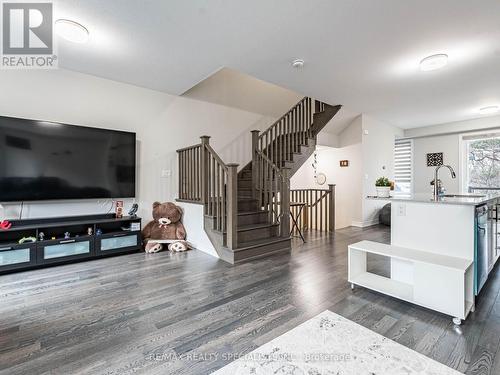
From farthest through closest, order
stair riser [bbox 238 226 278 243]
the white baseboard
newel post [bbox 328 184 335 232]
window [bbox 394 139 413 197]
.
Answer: window [bbox 394 139 413 197], the white baseboard, newel post [bbox 328 184 335 232], stair riser [bbox 238 226 278 243]

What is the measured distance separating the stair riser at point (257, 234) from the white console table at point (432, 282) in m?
1.58

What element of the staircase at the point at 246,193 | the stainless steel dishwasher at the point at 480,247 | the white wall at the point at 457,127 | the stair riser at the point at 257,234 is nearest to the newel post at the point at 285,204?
the staircase at the point at 246,193

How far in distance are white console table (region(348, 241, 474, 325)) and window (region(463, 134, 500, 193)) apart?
19.7ft

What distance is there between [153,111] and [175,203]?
1.66 meters

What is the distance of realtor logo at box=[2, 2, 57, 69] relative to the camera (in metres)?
2.31

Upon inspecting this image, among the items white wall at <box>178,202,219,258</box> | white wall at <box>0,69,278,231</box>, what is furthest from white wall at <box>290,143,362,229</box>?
white wall at <box>178,202,219,258</box>

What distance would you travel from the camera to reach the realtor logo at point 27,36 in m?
2.31

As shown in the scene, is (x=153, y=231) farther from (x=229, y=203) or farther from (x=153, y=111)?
(x=153, y=111)

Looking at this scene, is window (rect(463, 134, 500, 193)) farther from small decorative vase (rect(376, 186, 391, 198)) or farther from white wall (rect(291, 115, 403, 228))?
small decorative vase (rect(376, 186, 391, 198))

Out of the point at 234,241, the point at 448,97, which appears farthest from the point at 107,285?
the point at 448,97

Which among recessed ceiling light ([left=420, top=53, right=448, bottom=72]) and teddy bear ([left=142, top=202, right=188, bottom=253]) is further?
teddy bear ([left=142, top=202, right=188, bottom=253])

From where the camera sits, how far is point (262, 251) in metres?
3.62

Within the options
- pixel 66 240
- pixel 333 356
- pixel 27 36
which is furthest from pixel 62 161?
pixel 333 356

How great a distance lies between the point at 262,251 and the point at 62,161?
301cm
